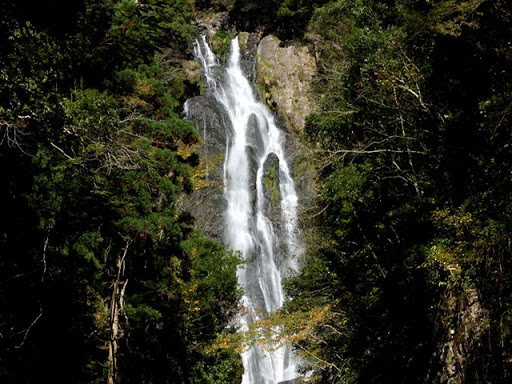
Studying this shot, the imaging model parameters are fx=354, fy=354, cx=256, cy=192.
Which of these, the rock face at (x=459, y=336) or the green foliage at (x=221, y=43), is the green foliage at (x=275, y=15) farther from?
the rock face at (x=459, y=336)

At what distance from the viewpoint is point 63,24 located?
3.11 meters

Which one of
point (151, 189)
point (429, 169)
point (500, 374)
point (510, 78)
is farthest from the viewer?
point (151, 189)

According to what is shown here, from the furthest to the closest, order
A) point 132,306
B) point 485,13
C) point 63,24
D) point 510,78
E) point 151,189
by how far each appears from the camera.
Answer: point 151,189 → point 132,306 → point 485,13 → point 510,78 → point 63,24

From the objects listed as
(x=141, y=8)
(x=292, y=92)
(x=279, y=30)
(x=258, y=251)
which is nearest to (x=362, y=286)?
(x=141, y=8)

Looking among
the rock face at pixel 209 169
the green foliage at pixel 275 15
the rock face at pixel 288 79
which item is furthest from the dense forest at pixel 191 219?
the green foliage at pixel 275 15

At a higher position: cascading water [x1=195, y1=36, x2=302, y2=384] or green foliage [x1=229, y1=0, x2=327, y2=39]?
green foliage [x1=229, y1=0, x2=327, y2=39]

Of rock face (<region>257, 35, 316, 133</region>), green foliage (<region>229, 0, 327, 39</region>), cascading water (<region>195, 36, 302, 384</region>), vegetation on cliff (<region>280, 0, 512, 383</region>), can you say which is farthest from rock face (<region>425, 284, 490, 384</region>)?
green foliage (<region>229, 0, 327, 39</region>)

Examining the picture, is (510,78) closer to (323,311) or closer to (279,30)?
(323,311)

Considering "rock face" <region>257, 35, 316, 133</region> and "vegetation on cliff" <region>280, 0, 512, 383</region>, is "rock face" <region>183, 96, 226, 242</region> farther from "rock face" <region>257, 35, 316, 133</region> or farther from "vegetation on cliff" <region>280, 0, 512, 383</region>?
"vegetation on cliff" <region>280, 0, 512, 383</region>

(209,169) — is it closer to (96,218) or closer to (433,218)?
(96,218)

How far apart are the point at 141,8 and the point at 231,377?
12.2 m

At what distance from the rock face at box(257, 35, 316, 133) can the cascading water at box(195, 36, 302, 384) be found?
0.99 meters

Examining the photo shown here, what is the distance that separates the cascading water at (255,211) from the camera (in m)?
15.0

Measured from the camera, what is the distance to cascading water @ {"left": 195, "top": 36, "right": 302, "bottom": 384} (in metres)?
15.0
